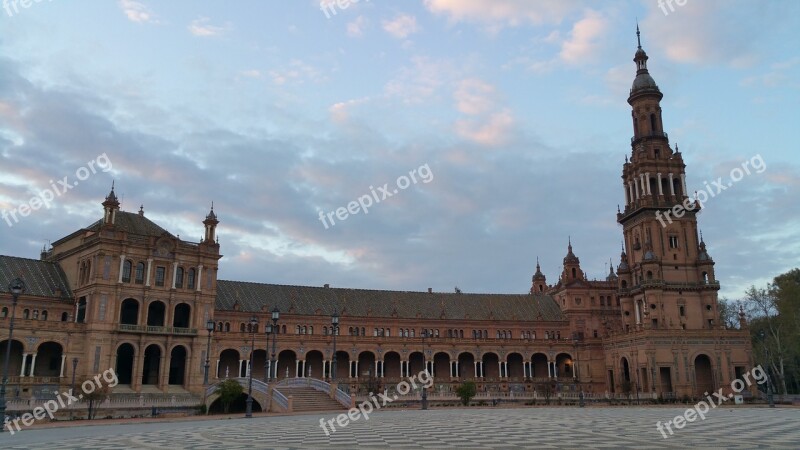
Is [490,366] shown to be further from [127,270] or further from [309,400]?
[127,270]

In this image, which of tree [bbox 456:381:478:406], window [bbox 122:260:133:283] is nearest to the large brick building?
window [bbox 122:260:133:283]

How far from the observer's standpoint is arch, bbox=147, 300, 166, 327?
70.6m

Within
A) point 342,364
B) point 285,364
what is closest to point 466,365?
point 342,364

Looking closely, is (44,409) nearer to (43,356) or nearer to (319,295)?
(43,356)

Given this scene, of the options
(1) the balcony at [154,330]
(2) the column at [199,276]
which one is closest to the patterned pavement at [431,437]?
(1) the balcony at [154,330]

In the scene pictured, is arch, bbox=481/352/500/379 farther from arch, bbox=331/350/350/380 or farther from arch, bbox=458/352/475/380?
arch, bbox=331/350/350/380

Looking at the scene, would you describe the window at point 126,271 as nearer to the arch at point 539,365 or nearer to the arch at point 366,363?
the arch at point 366,363

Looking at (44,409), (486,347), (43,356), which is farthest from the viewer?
(486,347)

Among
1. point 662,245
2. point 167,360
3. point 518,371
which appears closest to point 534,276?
point 518,371

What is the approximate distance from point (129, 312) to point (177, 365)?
8122 mm

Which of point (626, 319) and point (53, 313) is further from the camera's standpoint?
point (626, 319)

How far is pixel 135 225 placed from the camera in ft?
240

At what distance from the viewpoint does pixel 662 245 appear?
3255 inches

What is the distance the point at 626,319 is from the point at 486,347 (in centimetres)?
1989
